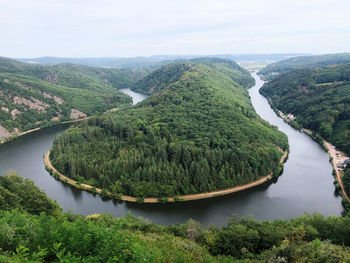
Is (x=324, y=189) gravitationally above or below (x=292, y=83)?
below

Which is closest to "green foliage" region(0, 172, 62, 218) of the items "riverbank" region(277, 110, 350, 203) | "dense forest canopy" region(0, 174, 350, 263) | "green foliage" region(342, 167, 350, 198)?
"dense forest canopy" region(0, 174, 350, 263)

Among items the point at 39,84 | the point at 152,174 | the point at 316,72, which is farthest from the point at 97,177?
the point at 316,72

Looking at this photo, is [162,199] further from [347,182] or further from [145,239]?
[347,182]

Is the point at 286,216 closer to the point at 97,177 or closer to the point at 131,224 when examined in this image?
the point at 131,224

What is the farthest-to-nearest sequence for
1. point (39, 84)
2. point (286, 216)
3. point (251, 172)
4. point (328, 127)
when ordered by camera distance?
point (39, 84) < point (328, 127) < point (251, 172) < point (286, 216)

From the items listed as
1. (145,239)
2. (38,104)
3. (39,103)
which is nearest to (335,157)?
(145,239)

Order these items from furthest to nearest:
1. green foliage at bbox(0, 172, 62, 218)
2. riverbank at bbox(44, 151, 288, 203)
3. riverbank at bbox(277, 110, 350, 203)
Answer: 1. riverbank at bbox(277, 110, 350, 203)
2. riverbank at bbox(44, 151, 288, 203)
3. green foliage at bbox(0, 172, 62, 218)

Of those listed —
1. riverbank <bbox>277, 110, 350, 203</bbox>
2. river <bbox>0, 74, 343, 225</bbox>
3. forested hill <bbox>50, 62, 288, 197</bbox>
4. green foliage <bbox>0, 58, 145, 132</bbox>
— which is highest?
green foliage <bbox>0, 58, 145, 132</bbox>

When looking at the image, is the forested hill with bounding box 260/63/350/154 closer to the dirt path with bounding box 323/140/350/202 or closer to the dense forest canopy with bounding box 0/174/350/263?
the dirt path with bounding box 323/140/350/202
